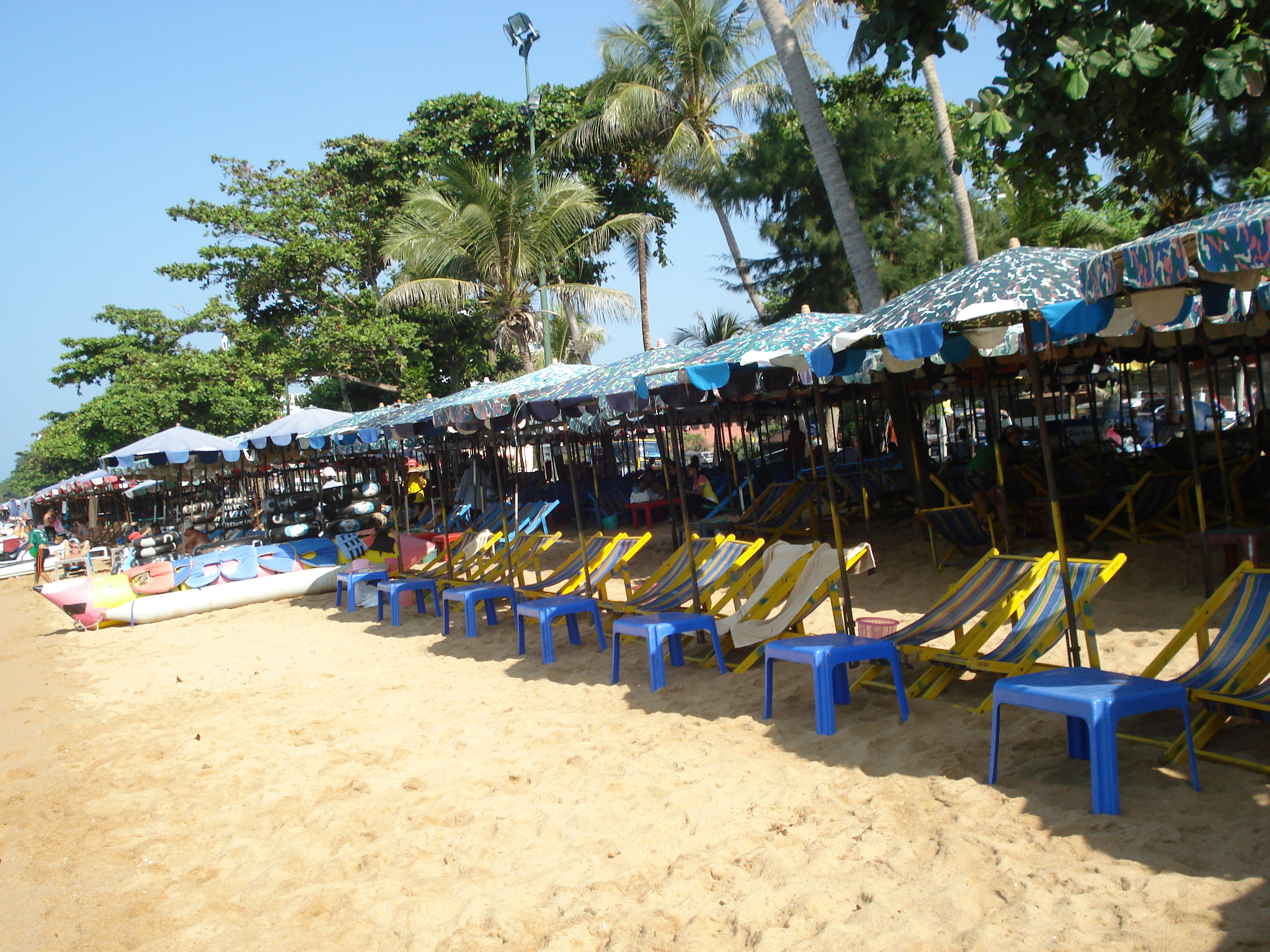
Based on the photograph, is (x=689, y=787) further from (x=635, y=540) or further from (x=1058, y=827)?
(x=635, y=540)

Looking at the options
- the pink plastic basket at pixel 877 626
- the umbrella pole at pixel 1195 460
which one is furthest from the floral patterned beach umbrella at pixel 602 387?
the umbrella pole at pixel 1195 460

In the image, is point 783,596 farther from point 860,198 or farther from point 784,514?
point 860,198

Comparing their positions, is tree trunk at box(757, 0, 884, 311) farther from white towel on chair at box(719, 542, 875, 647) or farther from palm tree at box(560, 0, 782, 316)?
palm tree at box(560, 0, 782, 316)

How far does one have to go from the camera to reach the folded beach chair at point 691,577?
675 centimetres

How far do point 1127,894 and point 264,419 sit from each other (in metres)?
27.1

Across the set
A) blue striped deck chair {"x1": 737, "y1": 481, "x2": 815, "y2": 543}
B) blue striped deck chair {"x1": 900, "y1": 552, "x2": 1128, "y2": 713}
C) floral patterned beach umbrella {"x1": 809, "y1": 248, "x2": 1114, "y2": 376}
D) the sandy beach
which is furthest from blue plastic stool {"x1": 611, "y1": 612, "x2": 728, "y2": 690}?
blue striped deck chair {"x1": 737, "y1": 481, "x2": 815, "y2": 543}

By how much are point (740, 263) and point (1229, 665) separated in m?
17.1

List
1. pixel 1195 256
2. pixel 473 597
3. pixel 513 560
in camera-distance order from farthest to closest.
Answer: pixel 513 560 < pixel 473 597 < pixel 1195 256

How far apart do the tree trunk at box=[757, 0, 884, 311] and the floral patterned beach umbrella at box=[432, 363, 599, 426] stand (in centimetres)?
364

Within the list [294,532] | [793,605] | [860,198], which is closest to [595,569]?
[793,605]

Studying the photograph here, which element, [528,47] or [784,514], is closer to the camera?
[784,514]

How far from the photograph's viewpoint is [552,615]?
703cm

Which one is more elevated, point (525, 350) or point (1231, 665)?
point (525, 350)

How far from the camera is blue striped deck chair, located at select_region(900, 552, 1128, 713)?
14.2 ft
